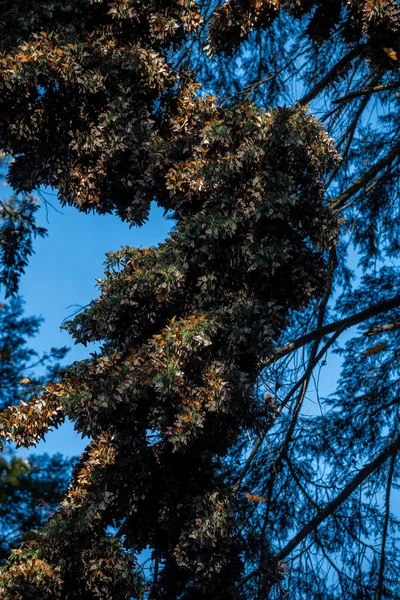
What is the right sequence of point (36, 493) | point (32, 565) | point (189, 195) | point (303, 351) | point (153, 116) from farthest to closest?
point (303, 351)
point (153, 116)
point (36, 493)
point (189, 195)
point (32, 565)

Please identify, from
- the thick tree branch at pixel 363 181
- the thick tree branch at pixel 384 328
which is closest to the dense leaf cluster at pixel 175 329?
the thick tree branch at pixel 363 181

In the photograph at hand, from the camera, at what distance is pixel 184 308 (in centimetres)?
621

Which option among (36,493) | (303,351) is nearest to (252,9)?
(303,351)

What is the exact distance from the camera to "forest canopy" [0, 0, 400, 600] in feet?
18.8

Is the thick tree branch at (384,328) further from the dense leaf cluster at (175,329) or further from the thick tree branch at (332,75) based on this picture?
the thick tree branch at (332,75)

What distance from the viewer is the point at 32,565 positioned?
18.8 ft

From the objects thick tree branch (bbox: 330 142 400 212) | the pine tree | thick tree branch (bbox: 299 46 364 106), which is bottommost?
the pine tree

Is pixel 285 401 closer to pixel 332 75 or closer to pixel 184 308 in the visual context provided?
pixel 184 308

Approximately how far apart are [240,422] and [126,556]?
1291 mm

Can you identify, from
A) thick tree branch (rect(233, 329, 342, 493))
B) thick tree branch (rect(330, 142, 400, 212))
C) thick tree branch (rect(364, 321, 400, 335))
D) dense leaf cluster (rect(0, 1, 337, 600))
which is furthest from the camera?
thick tree branch (rect(364, 321, 400, 335))

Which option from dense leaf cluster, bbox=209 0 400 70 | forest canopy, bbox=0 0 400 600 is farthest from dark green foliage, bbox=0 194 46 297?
dense leaf cluster, bbox=209 0 400 70

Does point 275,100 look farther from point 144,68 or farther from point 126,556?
point 126,556

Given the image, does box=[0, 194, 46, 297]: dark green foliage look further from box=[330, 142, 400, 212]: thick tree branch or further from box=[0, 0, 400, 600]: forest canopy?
box=[330, 142, 400, 212]: thick tree branch

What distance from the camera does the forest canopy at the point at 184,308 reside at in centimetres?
574
